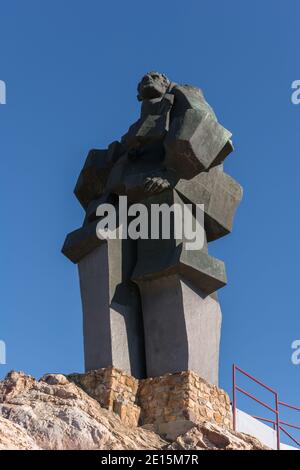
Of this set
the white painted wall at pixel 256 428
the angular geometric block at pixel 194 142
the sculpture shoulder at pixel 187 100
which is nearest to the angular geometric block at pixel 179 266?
the angular geometric block at pixel 194 142

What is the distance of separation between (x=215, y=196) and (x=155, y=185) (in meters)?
0.85

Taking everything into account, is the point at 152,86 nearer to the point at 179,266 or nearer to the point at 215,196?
the point at 215,196

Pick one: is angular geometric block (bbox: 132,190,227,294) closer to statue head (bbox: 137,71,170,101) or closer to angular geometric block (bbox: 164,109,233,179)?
angular geometric block (bbox: 164,109,233,179)

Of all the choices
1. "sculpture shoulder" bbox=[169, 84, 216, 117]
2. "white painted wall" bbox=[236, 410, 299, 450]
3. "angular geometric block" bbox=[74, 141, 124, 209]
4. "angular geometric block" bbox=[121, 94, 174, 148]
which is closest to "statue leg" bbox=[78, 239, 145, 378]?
"angular geometric block" bbox=[74, 141, 124, 209]

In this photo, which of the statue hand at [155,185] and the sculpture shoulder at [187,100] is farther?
the sculpture shoulder at [187,100]

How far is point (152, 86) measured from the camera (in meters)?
11.2

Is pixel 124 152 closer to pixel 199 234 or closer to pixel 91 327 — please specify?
pixel 199 234

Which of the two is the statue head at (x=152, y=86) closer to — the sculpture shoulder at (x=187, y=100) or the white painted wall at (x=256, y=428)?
the sculpture shoulder at (x=187, y=100)

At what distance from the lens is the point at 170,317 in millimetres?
10172

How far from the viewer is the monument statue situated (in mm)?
10117

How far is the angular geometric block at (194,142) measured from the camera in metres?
10.2

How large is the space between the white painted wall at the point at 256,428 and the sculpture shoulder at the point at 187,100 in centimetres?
383

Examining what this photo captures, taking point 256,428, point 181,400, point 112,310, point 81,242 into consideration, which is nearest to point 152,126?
point 81,242
